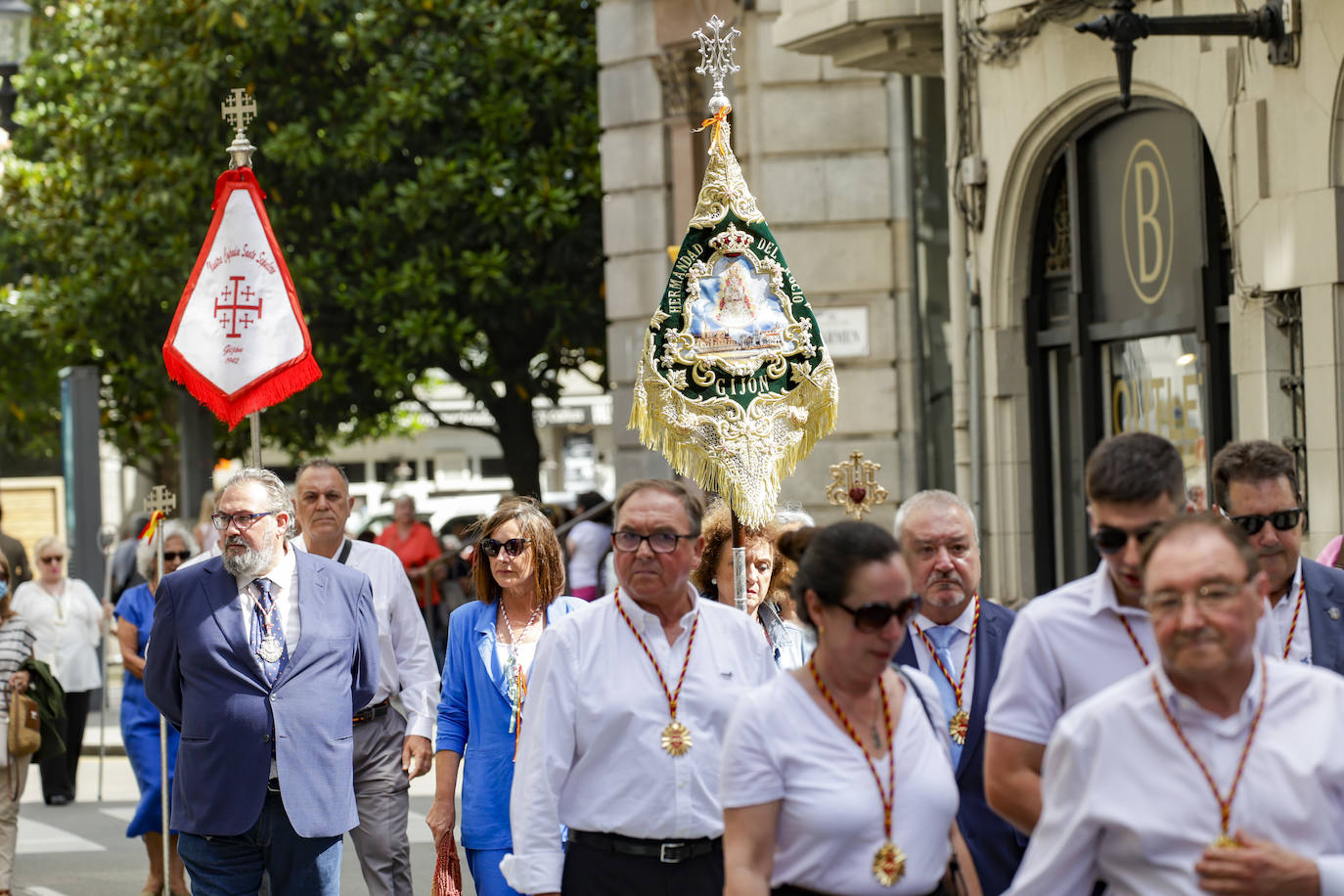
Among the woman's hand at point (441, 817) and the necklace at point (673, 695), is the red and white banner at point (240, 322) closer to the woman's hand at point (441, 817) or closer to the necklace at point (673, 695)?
the woman's hand at point (441, 817)

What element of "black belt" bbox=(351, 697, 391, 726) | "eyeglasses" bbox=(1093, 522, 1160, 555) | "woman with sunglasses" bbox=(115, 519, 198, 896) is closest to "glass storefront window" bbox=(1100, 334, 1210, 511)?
"black belt" bbox=(351, 697, 391, 726)

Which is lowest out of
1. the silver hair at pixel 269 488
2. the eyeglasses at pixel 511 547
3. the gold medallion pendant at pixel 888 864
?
the gold medallion pendant at pixel 888 864

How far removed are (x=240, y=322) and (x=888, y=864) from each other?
6.50 metres

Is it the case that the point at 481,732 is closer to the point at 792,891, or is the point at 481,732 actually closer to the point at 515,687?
the point at 515,687

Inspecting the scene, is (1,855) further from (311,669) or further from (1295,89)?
(1295,89)

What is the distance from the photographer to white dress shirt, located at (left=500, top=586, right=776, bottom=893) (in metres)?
5.19

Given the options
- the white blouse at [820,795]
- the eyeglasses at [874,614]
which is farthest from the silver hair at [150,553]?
the eyeglasses at [874,614]

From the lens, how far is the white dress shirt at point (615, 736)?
5191mm

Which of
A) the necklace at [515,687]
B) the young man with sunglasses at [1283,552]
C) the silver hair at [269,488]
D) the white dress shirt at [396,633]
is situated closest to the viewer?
the young man with sunglasses at [1283,552]

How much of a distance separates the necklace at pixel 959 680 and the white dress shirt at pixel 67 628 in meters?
10.8

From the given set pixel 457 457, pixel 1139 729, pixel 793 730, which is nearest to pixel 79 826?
pixel 793 730

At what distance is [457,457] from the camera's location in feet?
202

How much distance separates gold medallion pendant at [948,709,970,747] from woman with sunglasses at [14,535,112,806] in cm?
1067

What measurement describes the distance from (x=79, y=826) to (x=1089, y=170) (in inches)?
313
